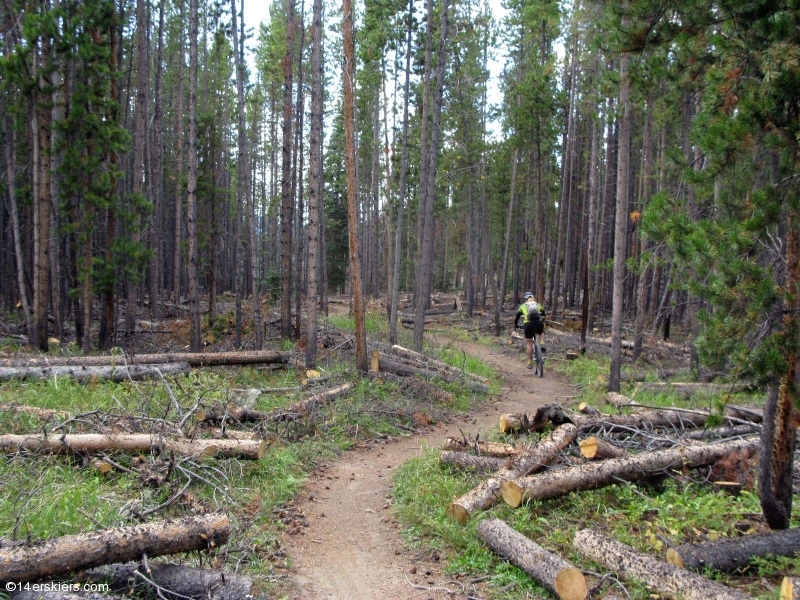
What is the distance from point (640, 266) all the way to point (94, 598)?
25.5ft

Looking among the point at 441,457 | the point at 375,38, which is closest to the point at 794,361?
the point at 441,457

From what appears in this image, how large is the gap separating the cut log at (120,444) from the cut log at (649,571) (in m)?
4.10

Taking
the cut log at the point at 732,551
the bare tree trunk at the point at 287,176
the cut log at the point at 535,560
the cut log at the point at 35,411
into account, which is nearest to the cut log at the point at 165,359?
the cut log at the point at 35,411

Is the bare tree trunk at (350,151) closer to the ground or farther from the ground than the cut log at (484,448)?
farther from the ground

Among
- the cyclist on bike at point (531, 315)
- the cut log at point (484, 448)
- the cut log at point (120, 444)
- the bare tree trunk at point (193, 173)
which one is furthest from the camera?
the cyclist on bike at point (531, 315)

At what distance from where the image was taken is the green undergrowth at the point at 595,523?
4.66 meters

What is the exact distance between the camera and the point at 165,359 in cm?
1214

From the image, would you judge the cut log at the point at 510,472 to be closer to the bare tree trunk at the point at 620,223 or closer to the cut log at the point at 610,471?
the cut log at the point at 610,471

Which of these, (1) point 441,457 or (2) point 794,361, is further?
(1) point 441,457

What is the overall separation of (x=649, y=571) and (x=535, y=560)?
0.85 metres

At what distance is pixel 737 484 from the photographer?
20.8 ft

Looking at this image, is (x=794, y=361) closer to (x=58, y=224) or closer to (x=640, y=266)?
(x=640, y=266)

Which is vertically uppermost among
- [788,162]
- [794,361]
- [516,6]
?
[516,6]

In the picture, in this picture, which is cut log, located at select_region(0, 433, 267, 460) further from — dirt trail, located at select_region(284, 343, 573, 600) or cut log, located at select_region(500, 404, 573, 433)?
cut log, located at select_region(500, 404, 573, 433)
